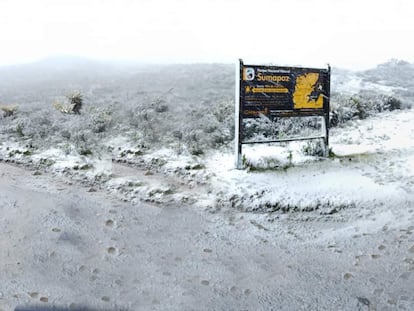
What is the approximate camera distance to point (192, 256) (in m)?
4.16

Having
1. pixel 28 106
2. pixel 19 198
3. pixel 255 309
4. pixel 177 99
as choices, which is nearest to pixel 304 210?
pixel 255 309

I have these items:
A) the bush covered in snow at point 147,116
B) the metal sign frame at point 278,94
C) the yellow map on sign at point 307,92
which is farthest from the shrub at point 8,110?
the yellow map on sign at point 307,92

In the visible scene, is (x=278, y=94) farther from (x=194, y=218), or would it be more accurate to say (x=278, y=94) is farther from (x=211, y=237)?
(x=211, y=237)

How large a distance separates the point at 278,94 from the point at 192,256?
4.07m

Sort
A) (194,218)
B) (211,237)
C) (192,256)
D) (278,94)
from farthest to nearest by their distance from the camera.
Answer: (278,94)
(194,218)
(211,237)
(192,256)

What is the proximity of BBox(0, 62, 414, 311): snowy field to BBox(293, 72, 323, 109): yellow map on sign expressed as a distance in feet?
3.27

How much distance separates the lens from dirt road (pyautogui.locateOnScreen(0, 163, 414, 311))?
3.35 metres

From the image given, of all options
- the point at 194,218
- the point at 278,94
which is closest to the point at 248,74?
the point at 278,94

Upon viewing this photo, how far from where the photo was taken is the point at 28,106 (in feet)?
36.8

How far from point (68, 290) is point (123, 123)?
6631 millimetres

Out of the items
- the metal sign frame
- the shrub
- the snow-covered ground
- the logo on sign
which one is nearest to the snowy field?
the snow-covered ground

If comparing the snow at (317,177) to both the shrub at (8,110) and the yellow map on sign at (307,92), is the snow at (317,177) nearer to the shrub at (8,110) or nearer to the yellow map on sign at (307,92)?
the yellow map on sign at (307,92)

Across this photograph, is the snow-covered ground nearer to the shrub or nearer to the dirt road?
the dirt road

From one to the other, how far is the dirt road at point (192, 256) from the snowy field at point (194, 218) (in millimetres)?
18
